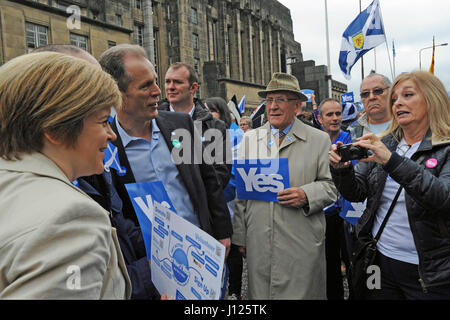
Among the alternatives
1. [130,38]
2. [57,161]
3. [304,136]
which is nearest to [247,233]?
[304,136]

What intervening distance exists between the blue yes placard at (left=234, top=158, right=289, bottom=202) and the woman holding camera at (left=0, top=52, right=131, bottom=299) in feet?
6.00

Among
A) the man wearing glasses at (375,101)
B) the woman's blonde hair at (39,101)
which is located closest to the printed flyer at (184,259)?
the woman's blonde hair at (39,101)

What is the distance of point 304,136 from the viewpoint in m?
3.12

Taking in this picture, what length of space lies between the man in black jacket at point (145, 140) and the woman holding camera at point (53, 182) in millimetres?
1056

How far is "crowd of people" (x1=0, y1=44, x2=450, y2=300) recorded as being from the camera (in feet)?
3.12

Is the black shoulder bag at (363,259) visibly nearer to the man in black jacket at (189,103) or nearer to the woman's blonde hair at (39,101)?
the man in black jacket at (189,103)

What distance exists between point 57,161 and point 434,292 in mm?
2133

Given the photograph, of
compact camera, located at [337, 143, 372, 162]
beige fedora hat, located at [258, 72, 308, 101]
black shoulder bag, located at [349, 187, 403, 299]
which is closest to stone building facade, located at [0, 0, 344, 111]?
beige fedora hat, located at [258, 72, 308, 101]

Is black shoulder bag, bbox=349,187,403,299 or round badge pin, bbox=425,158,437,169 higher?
round badge pin, bbox=425,158,437,169

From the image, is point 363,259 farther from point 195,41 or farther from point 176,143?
point 195,41

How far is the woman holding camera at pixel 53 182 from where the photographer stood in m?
0.87

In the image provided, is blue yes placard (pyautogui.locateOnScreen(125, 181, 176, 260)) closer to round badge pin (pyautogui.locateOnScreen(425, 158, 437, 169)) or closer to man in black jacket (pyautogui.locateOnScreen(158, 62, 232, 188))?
man in black jacket (pyautogui.locateOnScreen(158, 62, 232, 188))

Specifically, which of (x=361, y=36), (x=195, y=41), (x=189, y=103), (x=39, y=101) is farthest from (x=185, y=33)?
(x=39, y=101)

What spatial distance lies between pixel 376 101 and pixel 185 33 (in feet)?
97.6
